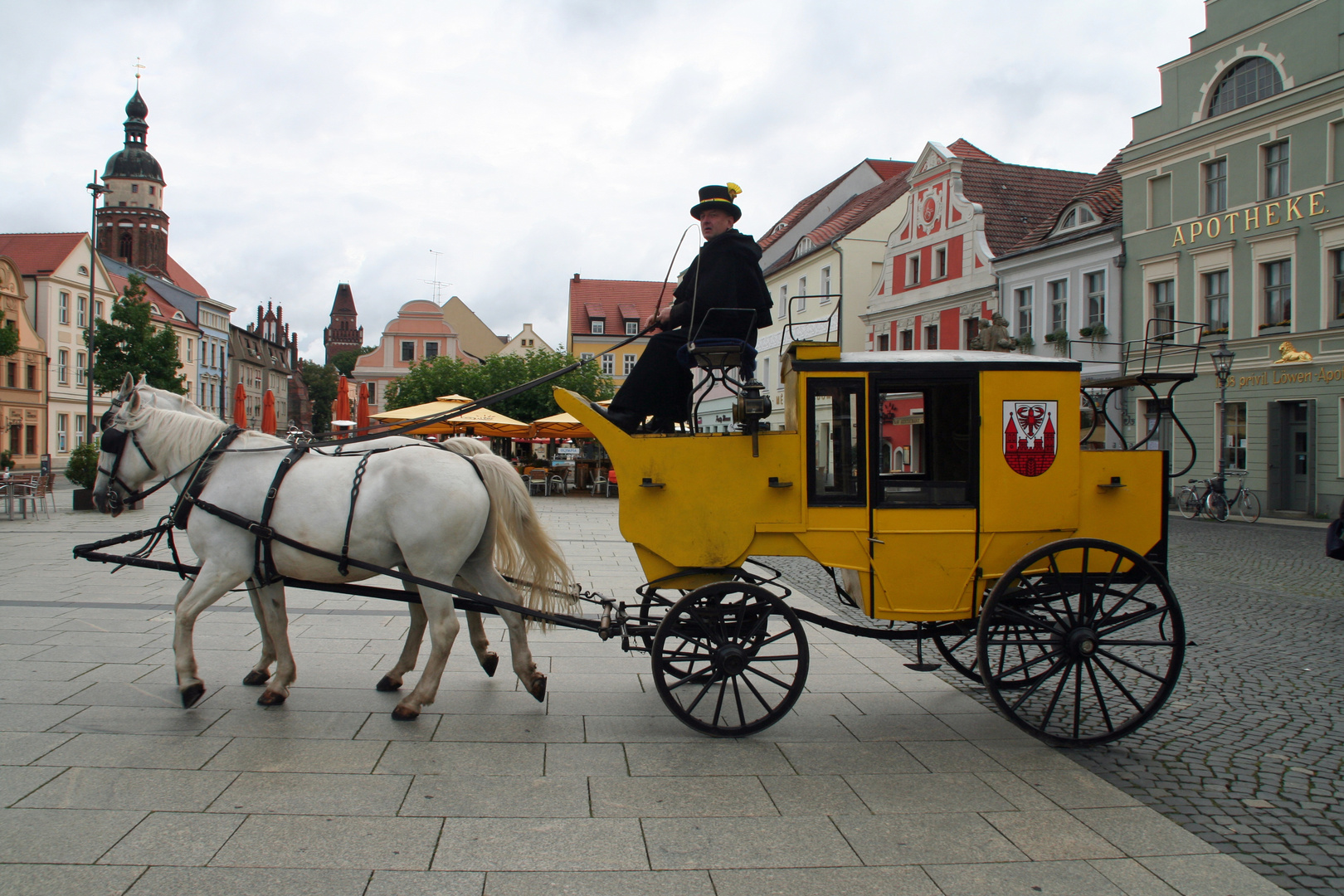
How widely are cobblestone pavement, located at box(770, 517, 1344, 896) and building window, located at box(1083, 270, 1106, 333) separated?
17682 millimetres

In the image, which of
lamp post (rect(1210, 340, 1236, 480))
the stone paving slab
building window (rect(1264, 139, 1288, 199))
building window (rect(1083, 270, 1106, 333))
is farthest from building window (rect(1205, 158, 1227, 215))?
the stone paving slab

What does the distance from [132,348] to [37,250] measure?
32.1 meters

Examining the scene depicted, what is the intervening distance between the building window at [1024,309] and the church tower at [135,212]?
77.5m

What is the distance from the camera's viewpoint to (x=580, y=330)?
72.9 metres

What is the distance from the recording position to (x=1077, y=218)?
2620 cm

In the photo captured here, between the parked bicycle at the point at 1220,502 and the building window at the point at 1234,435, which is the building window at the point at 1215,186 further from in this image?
the parked bicycle at the point at 1220,502

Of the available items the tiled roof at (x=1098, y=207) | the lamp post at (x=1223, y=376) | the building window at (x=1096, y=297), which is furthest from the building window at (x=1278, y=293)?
the tiled roof at (x=1098, y=207)

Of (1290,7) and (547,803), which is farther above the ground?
(1290,7)

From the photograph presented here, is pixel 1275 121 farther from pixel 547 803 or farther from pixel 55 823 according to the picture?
pixel 55 823

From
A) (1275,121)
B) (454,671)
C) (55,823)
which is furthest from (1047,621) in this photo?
(1275,121)

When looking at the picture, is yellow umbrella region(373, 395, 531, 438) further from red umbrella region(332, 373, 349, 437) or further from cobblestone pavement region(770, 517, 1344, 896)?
cobblestone pavement region(770, 517, 1344, 896)

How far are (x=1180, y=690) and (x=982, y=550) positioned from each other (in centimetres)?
208

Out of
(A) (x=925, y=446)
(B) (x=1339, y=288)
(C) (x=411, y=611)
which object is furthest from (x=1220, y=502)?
(C) (x=411, y=611)

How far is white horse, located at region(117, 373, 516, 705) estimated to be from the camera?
497 centimetres
